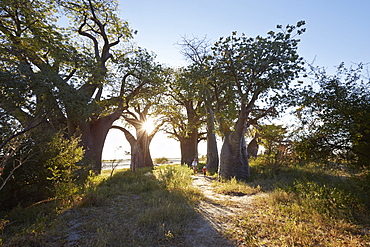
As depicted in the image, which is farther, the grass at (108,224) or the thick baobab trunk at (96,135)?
the thick baobab trunk at (96,135)

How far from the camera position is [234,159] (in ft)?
37.3

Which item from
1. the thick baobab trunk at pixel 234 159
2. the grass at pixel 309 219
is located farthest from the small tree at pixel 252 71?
the grass at pixel 309 219

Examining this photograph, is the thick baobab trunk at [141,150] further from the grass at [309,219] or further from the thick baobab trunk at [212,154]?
the grass at [309,219]

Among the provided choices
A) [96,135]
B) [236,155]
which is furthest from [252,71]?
[96,135]

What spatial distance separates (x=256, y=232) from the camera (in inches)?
168

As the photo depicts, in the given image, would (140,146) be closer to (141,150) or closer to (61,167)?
(141,150)

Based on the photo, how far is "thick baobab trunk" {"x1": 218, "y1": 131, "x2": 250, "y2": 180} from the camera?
11219mm

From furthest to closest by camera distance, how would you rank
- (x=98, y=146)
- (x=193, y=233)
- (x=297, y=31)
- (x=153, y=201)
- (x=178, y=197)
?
(x=98, y=146), (x=297, y=31), (x=178, y=197), (x=153, y=201), (x=193, y=233)

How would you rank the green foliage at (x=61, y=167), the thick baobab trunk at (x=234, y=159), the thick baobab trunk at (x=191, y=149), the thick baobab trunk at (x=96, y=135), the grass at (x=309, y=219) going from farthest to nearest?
1. the thick baobab trunk at (x=191, y=149)
2. the thick baobab trunk at (x=96, y=135)
3. the thick baobab trunk at (x=234, y=159)
4. the green foliage at (x=61, y=167)
5. the grass at (x=309, y=219)

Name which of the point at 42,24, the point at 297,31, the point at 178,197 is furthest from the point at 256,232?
the point at 42,24

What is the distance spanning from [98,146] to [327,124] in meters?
13.0

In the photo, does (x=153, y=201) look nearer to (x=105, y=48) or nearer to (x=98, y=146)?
(x=98, y=146)

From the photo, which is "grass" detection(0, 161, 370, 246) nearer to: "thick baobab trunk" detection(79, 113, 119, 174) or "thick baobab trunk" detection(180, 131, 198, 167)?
"thick baobab trunk" detection(79, 113, 119, 174)

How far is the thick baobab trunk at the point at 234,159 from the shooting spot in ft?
36.8
